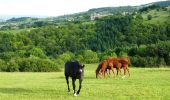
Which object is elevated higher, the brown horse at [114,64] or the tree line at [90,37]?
the brown horse at [114,64]

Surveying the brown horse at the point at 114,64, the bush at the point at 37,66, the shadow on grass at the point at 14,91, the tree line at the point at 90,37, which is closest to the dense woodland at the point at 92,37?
the tree line at the point at 90,37

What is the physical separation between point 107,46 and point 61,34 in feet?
83.1

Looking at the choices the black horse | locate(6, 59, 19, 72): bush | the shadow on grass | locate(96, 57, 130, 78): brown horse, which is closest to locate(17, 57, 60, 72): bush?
locate(6, 59, 19, 72): bush

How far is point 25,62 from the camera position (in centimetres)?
5703

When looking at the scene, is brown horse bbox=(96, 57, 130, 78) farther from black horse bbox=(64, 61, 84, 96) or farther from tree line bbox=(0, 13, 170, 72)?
tree line bbox=(0, 13, 170, 72)

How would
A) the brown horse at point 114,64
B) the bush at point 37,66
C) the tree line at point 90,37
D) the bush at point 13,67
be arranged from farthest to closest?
the tree line at point 90,37, the bush at point 13,67, the bush at point 37,66, the brown horse at point 114,64

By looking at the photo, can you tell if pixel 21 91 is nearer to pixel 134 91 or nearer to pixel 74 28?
pixel 134 91

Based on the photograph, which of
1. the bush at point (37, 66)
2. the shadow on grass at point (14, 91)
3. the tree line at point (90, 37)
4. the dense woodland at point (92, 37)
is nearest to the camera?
the shadow on grass at point (14, 91)

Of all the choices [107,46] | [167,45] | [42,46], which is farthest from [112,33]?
[167,45]

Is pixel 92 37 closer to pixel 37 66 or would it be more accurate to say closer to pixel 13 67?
pixel 13 67

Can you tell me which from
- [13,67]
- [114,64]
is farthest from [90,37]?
[114,64]

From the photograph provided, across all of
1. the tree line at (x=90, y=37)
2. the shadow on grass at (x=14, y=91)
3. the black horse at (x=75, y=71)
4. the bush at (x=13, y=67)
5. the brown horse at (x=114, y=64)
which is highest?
the black horse at (x=75, y=71)

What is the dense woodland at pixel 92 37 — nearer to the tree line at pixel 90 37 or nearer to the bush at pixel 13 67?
the tree line at pixel 90 37

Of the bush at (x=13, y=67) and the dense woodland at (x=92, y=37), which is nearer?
the bush at (x=13, y=67)
